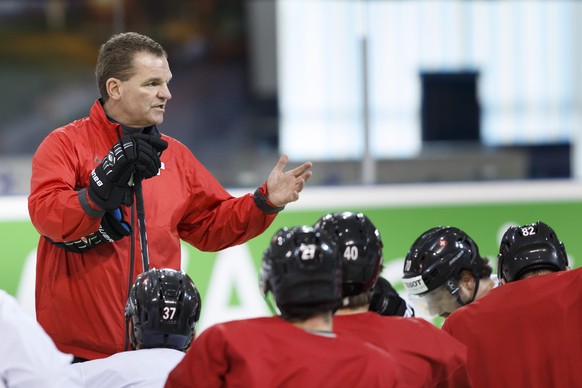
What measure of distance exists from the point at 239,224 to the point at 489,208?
253 cm

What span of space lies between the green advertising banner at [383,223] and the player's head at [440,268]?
→ 2.13 meters

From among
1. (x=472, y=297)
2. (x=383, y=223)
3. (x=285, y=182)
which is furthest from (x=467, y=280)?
(x=383, y=223)

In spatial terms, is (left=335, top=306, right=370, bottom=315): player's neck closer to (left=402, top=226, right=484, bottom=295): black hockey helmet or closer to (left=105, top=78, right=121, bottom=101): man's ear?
(left=402, top=226, right=484, bottom=295): black hockey helmet

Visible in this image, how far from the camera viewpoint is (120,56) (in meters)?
4.30

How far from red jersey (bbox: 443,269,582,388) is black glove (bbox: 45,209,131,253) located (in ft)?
3.79

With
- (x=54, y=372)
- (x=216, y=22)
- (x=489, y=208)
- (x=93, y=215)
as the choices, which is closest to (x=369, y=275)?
(x=54, y=372)

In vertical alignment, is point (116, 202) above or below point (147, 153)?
below

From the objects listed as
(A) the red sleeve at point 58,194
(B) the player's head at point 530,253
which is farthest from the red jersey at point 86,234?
(B) the player's head at point 530,253

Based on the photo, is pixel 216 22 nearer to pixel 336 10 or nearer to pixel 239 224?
pixel 336 10

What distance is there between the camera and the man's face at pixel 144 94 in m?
Answer: 4.27

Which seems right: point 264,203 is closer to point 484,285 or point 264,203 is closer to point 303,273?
point 484,285

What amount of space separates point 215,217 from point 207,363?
5.15 ft

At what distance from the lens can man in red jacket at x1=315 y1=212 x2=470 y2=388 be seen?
3146 millimetres

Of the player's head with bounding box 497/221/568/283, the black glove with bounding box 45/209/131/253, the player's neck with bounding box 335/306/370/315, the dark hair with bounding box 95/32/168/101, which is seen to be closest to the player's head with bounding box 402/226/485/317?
the player's head with bounding box 497/221/568/283
